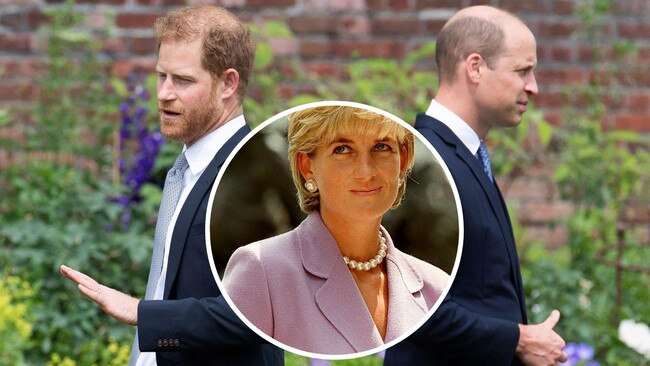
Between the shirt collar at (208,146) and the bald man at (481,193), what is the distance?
2.05 feet

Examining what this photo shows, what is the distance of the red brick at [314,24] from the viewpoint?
5355mm

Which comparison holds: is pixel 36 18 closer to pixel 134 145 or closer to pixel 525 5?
pixel 134 145

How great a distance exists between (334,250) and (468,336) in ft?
2.06

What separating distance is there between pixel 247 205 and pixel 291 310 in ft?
0.65

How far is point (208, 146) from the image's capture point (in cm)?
215

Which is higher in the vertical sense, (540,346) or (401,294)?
(401,294)

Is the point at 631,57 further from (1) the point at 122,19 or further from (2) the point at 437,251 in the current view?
(2) the point at 437,251

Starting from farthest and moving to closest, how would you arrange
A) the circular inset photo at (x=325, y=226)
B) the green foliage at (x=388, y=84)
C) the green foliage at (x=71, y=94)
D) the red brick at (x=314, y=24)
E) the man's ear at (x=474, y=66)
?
the red brick at (x=314, y=24) → the green foliage at (x=388, y=84) → the green foliage at (x=71, y=94) → the man's ear at (x=474, y=66) → the circular inset photo at (x=325, y=226)

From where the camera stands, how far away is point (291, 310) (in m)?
2.00

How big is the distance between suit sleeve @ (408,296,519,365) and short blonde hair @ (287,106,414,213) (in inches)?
23.2

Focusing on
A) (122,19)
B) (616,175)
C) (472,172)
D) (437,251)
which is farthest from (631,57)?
(437,251)

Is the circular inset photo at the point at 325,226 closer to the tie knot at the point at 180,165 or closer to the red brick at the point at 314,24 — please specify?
the tie knot at the point at 180,165

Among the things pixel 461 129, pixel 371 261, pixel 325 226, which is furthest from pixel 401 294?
pixel 461 129

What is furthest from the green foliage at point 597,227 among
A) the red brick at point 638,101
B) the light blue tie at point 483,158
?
the light blue tie at point 483,158
